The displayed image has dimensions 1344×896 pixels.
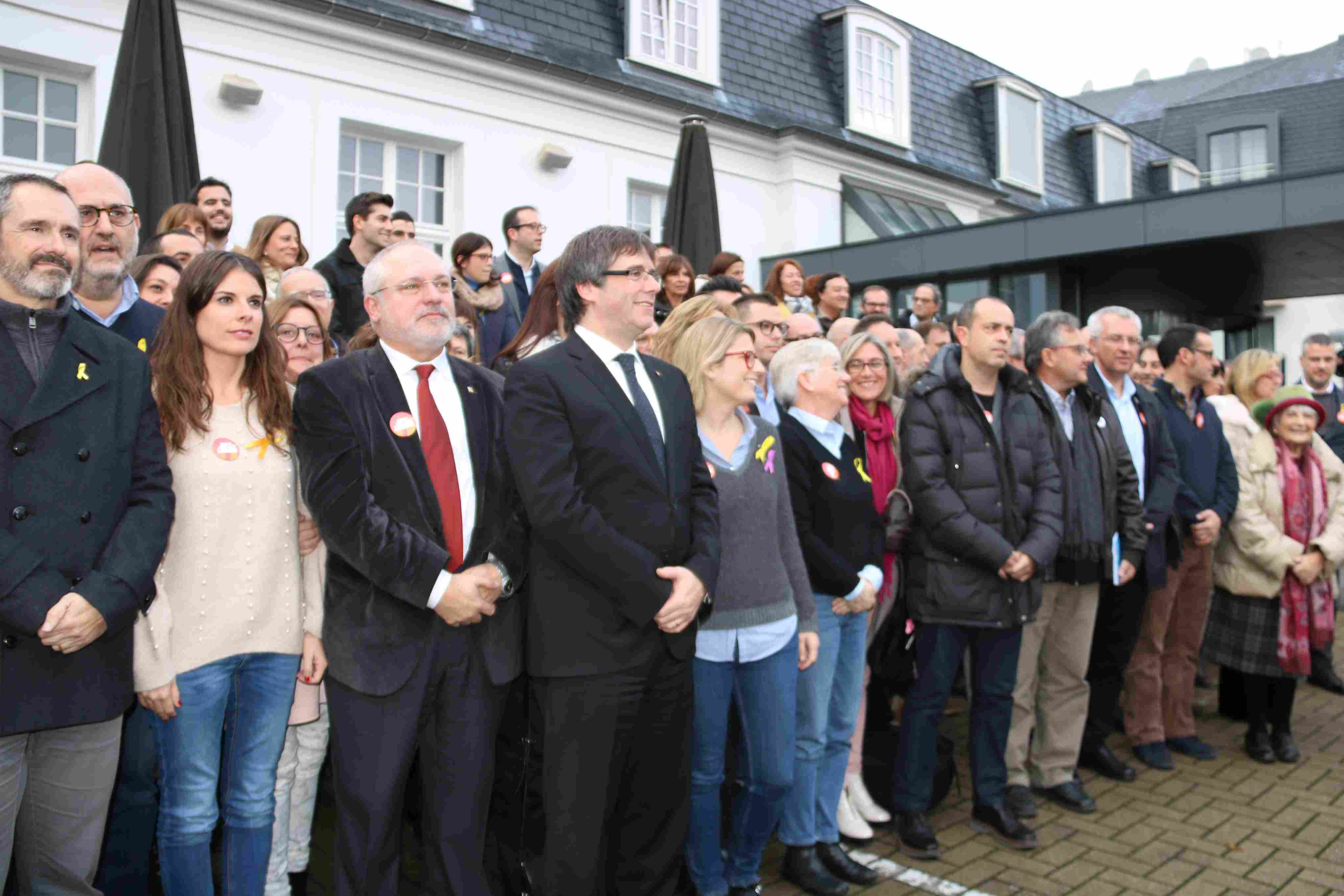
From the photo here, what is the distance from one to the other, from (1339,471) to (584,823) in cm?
548

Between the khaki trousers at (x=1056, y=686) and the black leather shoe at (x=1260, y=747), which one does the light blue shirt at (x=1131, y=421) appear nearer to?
the khaki trousers at (x=1056, y=686)

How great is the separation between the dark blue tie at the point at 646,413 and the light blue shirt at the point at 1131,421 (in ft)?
10.7

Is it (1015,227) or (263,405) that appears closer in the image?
(263,405)

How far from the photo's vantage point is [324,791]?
466 cm

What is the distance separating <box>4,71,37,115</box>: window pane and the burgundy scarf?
32.9ft

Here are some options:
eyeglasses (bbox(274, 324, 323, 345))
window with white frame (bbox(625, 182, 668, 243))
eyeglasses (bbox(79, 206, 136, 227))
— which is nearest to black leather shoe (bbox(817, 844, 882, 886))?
eyeglasses (bbox(274, 324, 323, 345))

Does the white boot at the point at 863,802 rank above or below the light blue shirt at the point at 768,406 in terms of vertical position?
below

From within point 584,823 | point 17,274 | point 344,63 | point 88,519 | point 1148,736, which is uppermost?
point 344,63

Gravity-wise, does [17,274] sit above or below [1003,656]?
above

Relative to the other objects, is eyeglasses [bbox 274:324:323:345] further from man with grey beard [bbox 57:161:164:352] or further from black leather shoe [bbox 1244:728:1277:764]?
black leather shoe [bbox 1244:728:1277:764]

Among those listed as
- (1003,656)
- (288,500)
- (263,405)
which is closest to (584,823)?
(288,500)

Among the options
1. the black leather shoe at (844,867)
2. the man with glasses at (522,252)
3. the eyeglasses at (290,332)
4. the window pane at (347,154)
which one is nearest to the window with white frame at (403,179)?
the window pane at (347,154)

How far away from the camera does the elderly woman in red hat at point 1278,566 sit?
5906mm

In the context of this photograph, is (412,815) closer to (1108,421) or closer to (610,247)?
(610,247)
